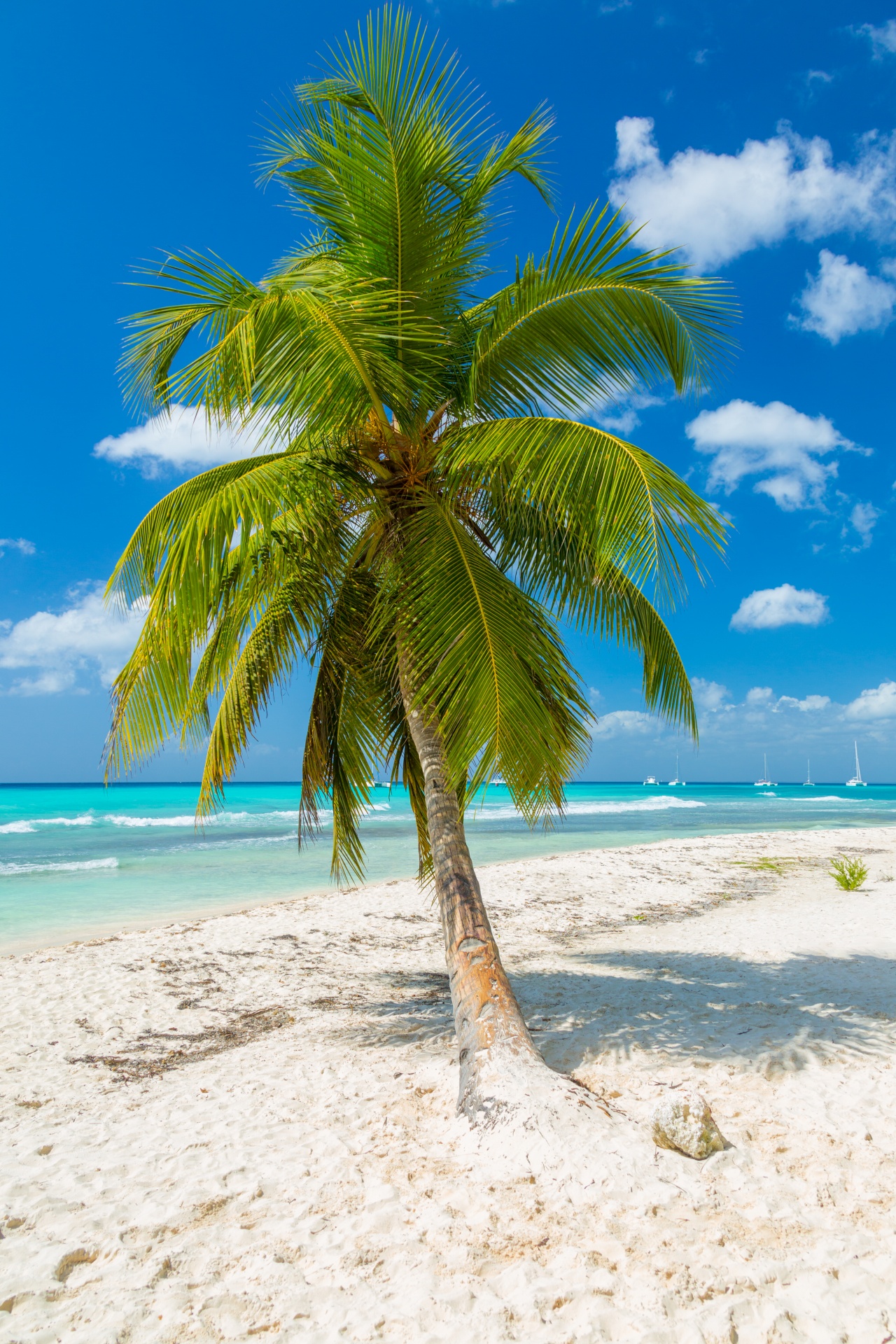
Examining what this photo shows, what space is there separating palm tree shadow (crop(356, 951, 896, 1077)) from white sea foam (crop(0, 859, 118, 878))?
41.7 feet

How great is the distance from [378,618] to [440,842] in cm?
153

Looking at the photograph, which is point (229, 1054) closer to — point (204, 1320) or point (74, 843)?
point (204, 1320)

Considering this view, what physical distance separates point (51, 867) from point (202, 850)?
4902 mm

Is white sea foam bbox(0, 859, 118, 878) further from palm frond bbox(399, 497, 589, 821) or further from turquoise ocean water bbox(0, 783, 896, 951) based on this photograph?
palm frond bbox(399, 497, 589, 821)

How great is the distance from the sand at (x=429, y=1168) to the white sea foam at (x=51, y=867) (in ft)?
35.3

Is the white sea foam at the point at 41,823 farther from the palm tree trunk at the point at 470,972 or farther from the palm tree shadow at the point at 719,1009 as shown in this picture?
the palm tree trunk at the point at 470,972

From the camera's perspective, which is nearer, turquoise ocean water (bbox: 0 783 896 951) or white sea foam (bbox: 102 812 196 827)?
turquoise ocean water (bbox: 0 783 896 951)

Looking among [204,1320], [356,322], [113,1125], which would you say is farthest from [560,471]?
[113,1125]

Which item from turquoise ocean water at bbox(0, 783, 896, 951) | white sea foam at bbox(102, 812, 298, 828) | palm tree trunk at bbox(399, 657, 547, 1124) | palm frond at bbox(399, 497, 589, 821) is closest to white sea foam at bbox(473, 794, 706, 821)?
Answer: turquoise ocean water at bbox(0, 783, 896, 951)

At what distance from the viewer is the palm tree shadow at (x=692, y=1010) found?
493cm

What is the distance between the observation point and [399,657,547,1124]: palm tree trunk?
4.04 metres

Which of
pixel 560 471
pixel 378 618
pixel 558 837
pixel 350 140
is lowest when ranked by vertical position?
pixel 558 837

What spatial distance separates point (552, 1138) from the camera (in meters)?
3.61

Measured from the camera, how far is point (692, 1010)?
588cm
